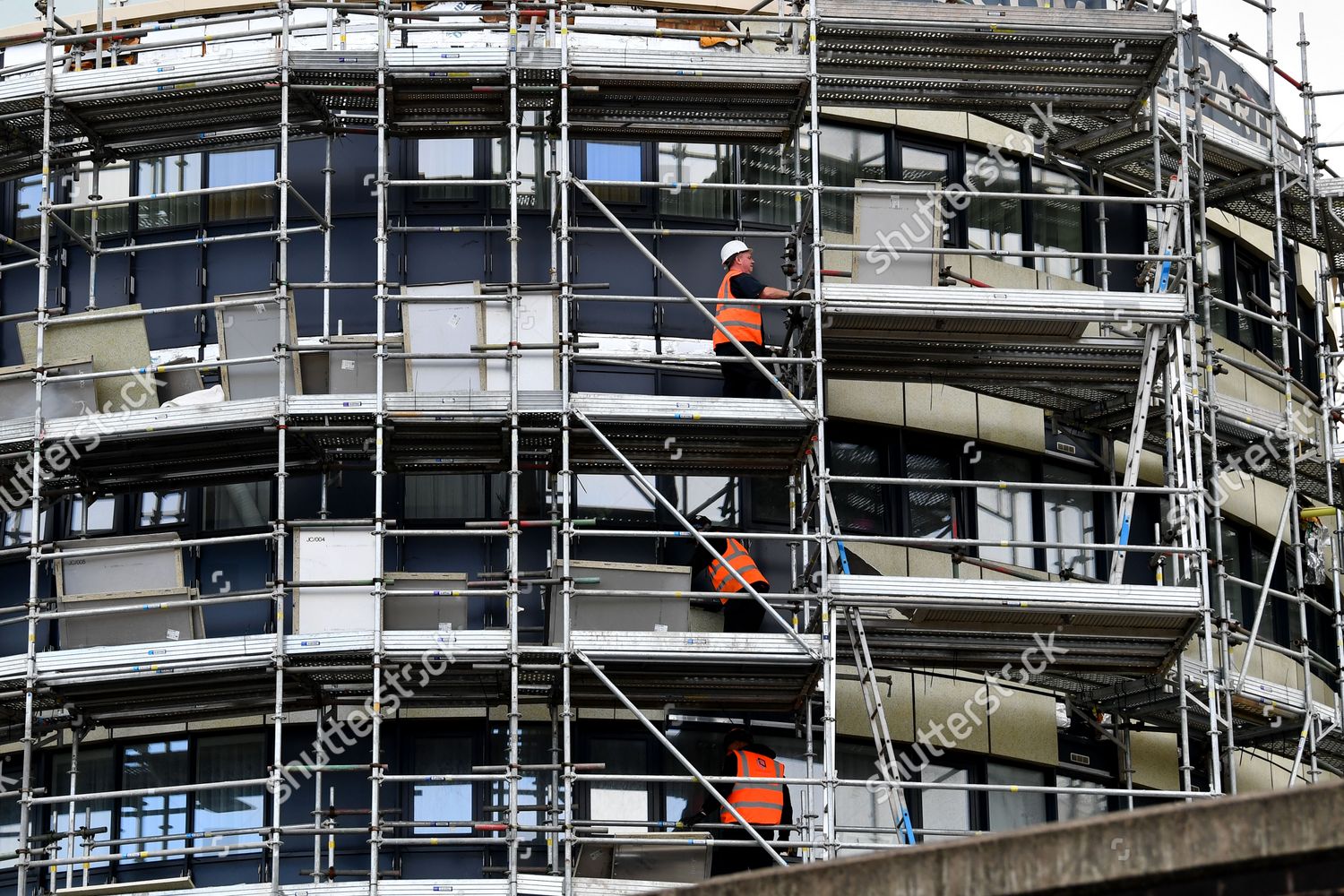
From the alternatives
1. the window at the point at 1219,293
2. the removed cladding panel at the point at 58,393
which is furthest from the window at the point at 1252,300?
the removed cladding panel at the point at 58,393

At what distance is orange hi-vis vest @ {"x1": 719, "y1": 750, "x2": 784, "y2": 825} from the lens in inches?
801

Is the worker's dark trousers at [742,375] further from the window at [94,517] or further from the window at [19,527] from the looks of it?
the window at [19,527]

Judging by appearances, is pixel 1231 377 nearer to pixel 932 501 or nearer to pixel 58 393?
pixel 932 501

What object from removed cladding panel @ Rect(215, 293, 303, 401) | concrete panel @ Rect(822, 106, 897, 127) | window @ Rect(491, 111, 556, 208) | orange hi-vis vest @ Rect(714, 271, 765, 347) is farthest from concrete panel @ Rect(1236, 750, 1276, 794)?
removed cladding panel @ Rect(215, 293, 303, 401)

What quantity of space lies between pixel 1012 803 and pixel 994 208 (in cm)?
617

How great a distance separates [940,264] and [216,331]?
6.96m

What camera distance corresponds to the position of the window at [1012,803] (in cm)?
2297

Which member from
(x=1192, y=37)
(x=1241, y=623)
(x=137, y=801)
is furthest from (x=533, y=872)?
(x=1192, y=37)

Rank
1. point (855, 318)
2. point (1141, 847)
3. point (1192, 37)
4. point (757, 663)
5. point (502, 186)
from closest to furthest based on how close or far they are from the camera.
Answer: point (1141, 847) → point (757, 663) → point (855, 318) → point (502, 186) → point (1192, 37)

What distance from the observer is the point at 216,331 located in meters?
22.8

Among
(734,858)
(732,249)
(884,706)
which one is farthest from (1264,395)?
(734,858)

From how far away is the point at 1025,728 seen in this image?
76.1 ft

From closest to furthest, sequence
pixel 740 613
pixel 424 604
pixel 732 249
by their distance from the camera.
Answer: pixel 424 604 → pixel 740 613 → pixel 732 249

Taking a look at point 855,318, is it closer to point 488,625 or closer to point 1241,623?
point 488,625
